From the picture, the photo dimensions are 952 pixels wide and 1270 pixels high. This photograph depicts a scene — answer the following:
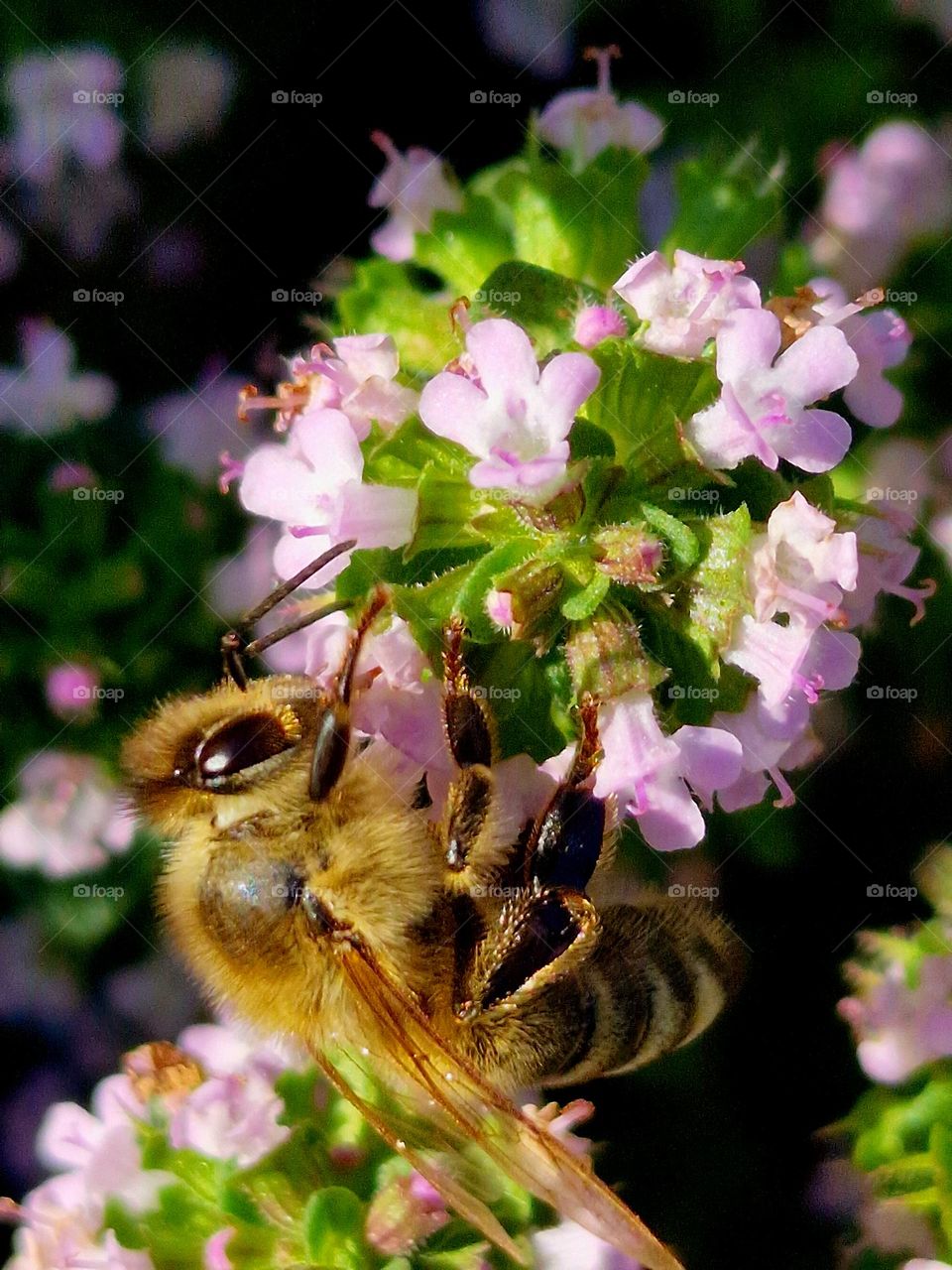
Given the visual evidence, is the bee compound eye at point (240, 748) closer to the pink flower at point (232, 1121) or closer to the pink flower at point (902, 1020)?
the pink flower at point (232, 1121)

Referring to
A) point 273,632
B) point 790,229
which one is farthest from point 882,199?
point 273,632

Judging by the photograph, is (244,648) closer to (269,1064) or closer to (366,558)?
(366,558)

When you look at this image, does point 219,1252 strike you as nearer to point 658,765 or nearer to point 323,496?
point 658,765

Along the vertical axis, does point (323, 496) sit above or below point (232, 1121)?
above

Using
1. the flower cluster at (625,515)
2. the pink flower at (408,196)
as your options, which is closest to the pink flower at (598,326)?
the flower cluster at (625,515)

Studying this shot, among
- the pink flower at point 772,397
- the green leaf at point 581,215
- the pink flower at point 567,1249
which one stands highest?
the green leaf at point 581,215

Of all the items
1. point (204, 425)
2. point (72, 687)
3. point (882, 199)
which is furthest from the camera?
point (204, 425)

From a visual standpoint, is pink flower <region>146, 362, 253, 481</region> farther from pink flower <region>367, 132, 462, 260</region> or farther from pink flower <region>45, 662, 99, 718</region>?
pink flower <region>367, 132, 462, 260</region>

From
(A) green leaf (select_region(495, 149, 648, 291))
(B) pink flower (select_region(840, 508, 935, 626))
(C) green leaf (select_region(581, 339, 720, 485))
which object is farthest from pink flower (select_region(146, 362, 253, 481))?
(B) pink flower (select_region(840, 508, 935, 626))
